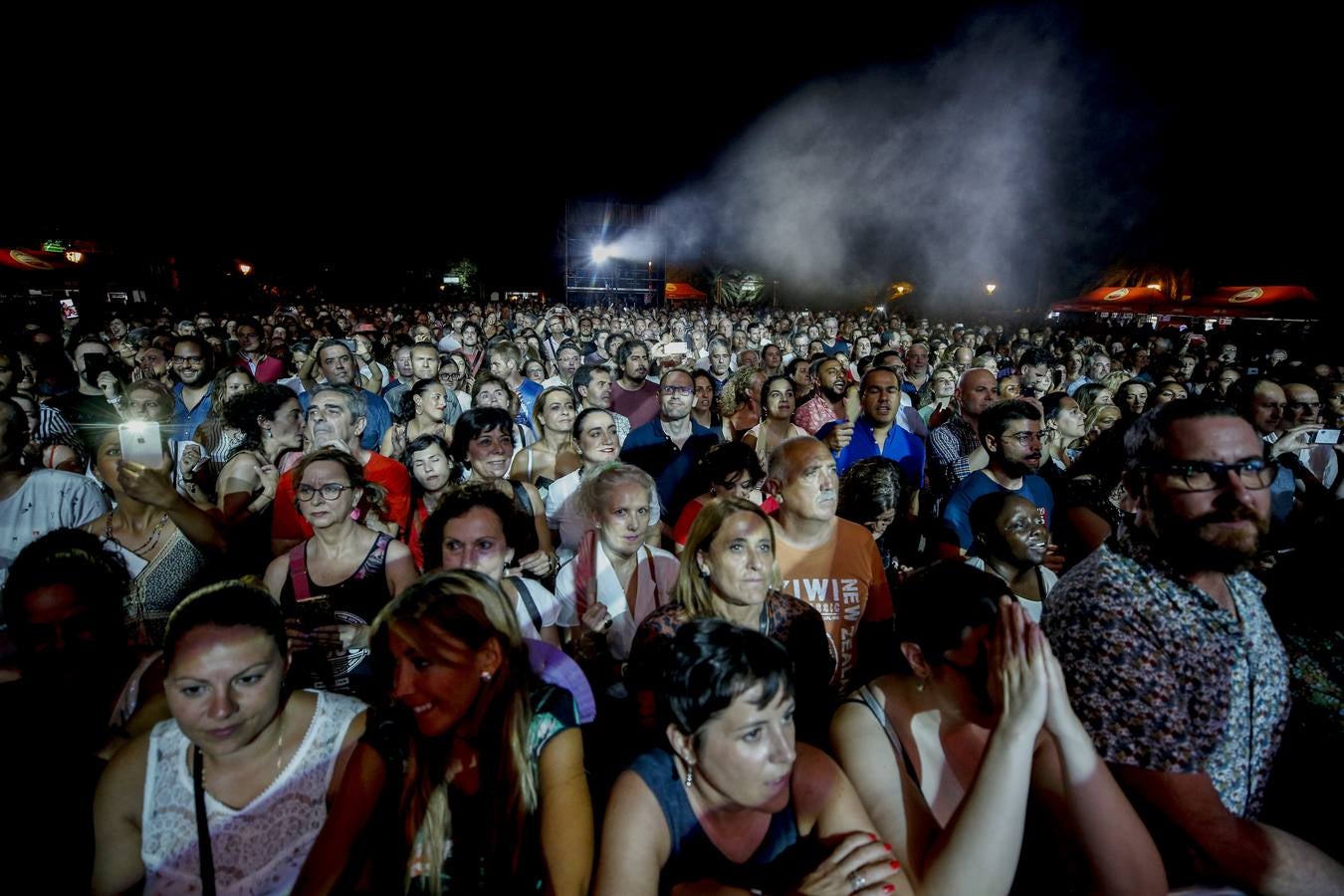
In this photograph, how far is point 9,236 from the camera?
91.4ft

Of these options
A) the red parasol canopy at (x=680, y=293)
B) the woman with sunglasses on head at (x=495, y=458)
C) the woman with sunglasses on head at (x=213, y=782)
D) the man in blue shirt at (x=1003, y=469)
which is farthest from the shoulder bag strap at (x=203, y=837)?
the red parasol canopy at (x=680, y=293)

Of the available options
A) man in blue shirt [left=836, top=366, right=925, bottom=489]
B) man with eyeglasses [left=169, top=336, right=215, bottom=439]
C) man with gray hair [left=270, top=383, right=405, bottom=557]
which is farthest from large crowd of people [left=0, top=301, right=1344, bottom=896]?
man with eyeglasses [left=169, top=336, right=215, bottom=439]

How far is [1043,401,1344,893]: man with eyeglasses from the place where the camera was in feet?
5.45

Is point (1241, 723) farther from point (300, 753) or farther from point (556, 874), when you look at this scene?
point (300, 753)

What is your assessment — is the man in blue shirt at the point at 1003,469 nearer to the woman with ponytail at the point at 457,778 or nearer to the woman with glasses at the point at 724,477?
the woman with glasses at the point at 724,477

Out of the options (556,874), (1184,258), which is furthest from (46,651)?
(1184,258)

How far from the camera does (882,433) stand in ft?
17.7

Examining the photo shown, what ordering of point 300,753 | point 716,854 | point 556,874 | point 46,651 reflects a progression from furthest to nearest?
point 46,651
point 300,753
point 556,874
point 716,854

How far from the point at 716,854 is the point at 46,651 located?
2472 millimetres

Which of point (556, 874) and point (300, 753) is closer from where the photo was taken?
point (556, 874)

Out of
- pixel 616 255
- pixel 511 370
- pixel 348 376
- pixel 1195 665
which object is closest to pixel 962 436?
pixel 1195 665

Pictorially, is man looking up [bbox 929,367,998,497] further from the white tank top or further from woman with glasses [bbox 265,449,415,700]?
the white tank top

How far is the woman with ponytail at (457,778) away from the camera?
1863mm

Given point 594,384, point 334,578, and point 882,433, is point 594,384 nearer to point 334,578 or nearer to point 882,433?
point 882,433
